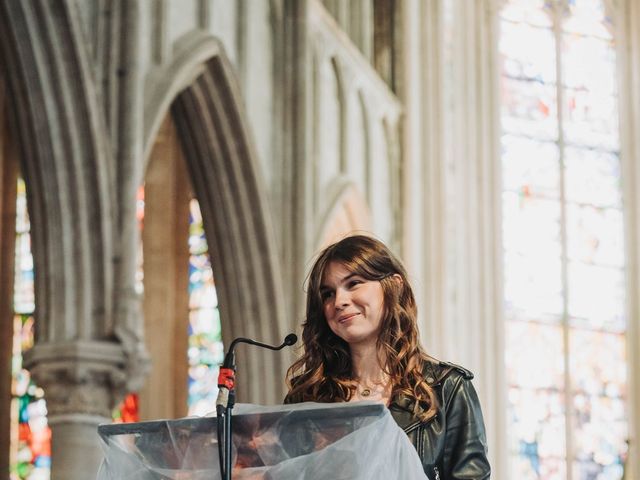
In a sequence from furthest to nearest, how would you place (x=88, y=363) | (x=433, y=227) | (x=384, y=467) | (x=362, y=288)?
(x=433, y=227) < (x=88, y=363) < (x=362, y=288) < (x=384, y=467)

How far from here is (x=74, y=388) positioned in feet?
25.8

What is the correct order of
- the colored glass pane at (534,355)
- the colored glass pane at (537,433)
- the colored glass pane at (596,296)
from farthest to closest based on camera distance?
the colored glass pane at (596,296) → the colored glass pane at (534,355) → the colored glass pane at (537,433)

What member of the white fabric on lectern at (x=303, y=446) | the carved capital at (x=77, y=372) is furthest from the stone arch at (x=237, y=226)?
the white fabric on lectern at (x=303, y=446)

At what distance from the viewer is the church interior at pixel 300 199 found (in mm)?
7992

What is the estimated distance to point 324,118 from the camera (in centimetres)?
1135

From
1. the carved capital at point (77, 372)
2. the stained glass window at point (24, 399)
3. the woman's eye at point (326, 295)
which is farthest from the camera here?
the stained glass window at point (24, 399)

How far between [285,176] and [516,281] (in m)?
5.36

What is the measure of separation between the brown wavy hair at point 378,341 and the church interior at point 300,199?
5.02 meters

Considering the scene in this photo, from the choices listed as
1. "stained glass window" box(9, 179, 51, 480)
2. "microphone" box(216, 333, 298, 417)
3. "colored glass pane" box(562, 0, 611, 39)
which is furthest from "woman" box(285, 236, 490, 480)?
"colored glass pane" box(562, 0, 611, 39)

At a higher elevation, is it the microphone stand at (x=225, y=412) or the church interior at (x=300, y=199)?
the church interior at (x=300, y=199)

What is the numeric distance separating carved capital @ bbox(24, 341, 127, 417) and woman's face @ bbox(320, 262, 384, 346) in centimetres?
512

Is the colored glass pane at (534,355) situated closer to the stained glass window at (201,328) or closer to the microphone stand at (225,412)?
the stained glass window at (201,328)

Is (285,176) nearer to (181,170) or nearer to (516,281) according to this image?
(181,170)

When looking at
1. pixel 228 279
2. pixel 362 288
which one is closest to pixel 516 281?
pixel 228 279
